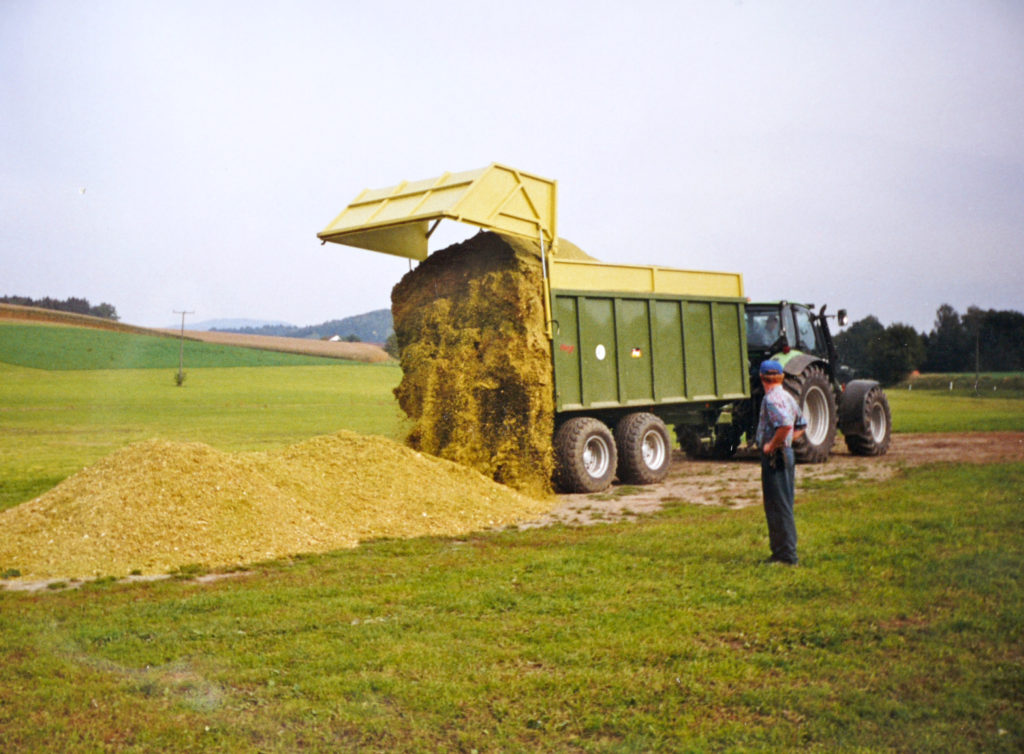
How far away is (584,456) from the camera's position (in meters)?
13.0

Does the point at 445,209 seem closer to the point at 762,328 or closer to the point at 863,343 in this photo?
the point at 762,328

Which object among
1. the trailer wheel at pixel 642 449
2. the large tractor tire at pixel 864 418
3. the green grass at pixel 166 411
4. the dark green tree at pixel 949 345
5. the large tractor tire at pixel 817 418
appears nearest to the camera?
the trailer wheel at pixel 642 449

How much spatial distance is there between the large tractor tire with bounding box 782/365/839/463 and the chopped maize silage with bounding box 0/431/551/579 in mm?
6167

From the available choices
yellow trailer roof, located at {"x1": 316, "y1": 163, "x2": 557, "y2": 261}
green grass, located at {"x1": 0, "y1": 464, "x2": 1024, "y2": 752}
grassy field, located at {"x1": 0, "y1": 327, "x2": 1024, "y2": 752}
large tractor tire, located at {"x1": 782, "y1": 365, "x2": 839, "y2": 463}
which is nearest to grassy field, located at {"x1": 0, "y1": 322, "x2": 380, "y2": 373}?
yellow trailer roof, located at {"x1": 316, "y1": 163, "x2": 557, "y2": 261}

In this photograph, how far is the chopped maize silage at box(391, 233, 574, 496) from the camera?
12.1 m

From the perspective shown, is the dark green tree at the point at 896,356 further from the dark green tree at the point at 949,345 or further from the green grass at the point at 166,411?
the green grass at the point at 166,411

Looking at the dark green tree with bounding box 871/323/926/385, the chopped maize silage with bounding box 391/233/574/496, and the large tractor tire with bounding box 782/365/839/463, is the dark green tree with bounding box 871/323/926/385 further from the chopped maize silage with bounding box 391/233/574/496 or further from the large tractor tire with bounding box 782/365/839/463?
the chopped maize silage with bounding box 391/233/574/496

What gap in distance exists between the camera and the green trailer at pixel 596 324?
1225cm

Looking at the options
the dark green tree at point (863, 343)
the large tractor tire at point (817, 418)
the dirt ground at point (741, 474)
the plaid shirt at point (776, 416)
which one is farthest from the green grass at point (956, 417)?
the dark green tree at point (863, 343)

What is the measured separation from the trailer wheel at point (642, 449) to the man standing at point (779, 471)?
6101mm

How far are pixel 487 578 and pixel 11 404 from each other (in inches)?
1370

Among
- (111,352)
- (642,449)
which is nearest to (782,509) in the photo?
(642,449)

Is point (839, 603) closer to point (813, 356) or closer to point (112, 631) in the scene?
point (112, 631)

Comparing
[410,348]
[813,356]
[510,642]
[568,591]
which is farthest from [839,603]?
[813,356]
